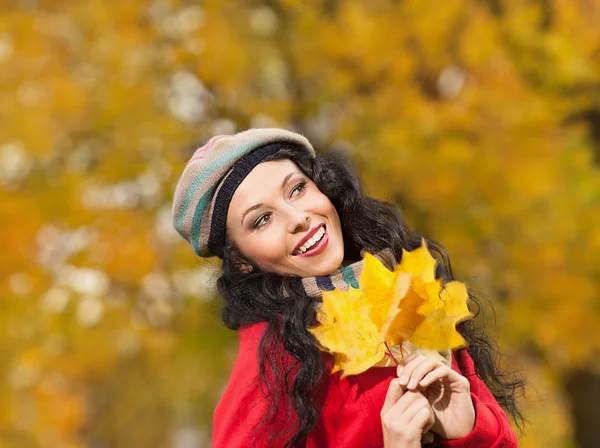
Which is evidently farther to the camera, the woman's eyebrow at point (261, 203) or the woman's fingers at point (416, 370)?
the woman's eyebrow at point (261, 203)

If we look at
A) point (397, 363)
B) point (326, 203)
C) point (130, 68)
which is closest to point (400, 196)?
point (130, 68)

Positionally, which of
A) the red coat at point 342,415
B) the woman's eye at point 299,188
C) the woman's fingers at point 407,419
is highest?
the woman's eye at point 299,188

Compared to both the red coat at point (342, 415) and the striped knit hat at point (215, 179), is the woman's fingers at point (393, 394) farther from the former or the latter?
the striped knit hat at point (215, 179)

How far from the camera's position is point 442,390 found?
6.54 feet

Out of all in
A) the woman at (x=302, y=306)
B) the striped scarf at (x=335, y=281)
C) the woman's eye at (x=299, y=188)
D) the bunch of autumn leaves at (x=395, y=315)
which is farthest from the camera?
the woman's eye at (x=299, y=188)

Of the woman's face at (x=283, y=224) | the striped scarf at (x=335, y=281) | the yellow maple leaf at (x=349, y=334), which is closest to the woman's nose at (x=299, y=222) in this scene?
the woman's face at (x=283, y=224)

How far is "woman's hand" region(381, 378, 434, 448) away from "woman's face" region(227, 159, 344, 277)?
17.6 inches

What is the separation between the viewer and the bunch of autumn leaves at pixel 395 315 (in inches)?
73.2

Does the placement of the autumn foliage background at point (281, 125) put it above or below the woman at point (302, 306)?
below

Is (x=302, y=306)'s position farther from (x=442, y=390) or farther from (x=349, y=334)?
(x=442, y=390)

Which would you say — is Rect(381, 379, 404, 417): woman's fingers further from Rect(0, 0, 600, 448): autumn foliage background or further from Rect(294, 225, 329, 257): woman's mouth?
Rect(0, 0, 600, 448): autumn foliage background

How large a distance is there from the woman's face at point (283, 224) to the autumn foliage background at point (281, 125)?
149 inches

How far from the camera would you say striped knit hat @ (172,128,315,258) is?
2320mm

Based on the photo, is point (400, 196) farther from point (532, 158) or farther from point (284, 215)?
point (284, 215)
